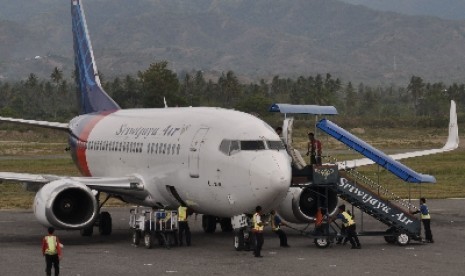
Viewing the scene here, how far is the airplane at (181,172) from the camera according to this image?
33.2 metres

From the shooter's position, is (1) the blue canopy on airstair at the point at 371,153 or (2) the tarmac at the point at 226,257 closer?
(2) the tarmac at the point at 226,257

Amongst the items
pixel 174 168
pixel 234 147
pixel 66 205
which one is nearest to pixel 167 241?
pixel 174 168

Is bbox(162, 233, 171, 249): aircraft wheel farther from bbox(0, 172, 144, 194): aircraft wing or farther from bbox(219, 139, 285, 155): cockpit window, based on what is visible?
bbox(219, 139, 285, 155): cockpit window

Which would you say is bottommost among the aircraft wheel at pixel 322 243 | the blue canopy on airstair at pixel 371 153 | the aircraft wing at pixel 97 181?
the aircraft wheel at pixel 322 243

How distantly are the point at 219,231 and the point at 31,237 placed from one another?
8.19 meters

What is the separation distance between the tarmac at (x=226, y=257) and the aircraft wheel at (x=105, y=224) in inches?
14.1

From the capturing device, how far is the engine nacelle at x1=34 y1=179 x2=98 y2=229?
36219mm

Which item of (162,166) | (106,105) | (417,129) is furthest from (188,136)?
(417,129)

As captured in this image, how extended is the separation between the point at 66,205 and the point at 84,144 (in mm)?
10596

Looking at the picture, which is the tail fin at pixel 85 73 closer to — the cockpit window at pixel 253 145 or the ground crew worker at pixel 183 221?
the ground crew worker at pixel 183 221

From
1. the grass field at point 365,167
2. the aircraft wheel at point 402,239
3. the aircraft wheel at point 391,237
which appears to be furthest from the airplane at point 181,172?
the grass field at point 365,167

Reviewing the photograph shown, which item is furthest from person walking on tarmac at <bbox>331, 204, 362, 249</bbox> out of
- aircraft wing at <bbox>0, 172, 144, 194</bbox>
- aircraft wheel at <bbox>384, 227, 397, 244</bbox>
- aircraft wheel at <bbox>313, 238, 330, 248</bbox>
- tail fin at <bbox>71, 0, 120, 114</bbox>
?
tail fin at <bbox>71, 0, 120, 114</bbox>

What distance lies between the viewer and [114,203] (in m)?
61.0

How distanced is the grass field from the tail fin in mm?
8825
